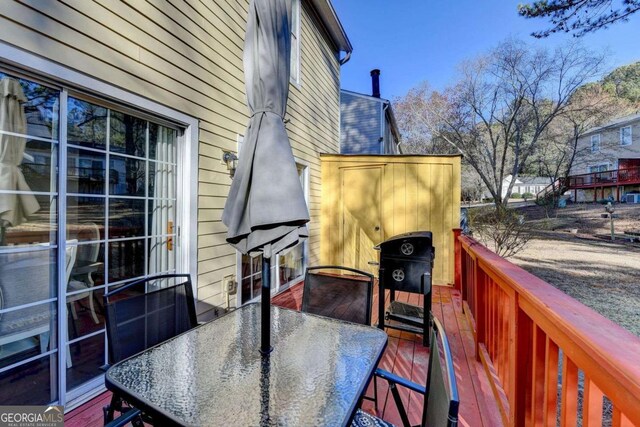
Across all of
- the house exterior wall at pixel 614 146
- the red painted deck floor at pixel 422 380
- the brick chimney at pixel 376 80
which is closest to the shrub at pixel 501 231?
the red painted deck floor at pixel 422 380

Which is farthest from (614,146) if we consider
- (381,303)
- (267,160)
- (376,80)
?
(267,160)

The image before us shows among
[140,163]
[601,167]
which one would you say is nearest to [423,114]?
[601,167]

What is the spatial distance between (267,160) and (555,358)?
1580mm

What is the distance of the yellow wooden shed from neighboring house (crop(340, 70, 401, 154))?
519 centimetres

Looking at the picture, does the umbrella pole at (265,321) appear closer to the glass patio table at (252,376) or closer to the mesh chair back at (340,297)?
the glass patio table at (252,376)

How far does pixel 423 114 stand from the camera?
61.6 ft

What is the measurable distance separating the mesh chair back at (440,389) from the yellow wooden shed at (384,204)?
474 centimetres

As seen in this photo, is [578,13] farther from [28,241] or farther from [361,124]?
[28,241]

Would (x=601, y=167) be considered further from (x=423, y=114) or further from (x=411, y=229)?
(x=411, y=229)

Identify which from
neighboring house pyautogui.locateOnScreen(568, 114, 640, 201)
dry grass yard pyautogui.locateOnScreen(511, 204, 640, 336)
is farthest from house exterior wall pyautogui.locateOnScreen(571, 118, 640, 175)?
dry grass yard pyautogui.locateOnScreen(511, 204, 640, 336)

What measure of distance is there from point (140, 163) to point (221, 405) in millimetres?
2265

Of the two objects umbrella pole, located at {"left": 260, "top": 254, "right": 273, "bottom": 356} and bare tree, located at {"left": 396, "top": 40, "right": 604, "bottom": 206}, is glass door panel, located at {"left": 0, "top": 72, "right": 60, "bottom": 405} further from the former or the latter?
bare tree, located at {"left": 396, "top": 40, "right": 604, "bottom": 206}

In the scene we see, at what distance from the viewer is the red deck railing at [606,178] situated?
65.5 ft

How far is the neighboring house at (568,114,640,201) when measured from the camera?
20.5 m
